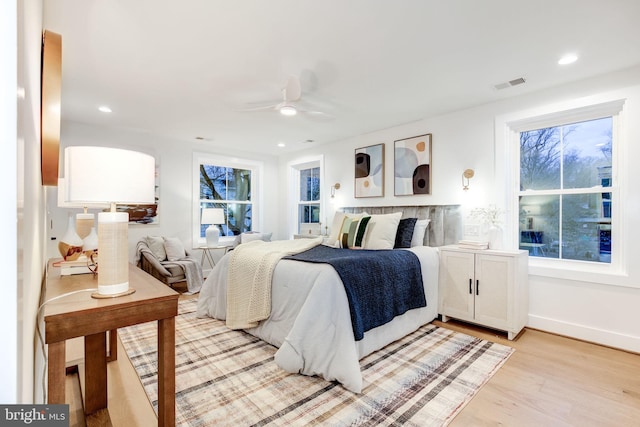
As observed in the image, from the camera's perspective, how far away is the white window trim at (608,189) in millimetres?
2643

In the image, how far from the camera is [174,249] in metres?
4.52

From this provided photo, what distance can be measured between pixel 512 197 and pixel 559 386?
1.91 metres

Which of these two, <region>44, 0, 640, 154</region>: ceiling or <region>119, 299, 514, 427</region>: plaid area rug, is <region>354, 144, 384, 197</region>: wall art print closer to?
<region>44, 0, 640, 154</region>: ceiling

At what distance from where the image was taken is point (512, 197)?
3.29 meters

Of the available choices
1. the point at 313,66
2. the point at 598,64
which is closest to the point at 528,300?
the point at 598,64

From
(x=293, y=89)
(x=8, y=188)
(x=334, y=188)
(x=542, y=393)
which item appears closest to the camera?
(x=8, y=188)

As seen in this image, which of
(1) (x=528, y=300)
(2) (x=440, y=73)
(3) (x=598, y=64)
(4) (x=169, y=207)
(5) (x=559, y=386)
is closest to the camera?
(5) (x=559, y=386)

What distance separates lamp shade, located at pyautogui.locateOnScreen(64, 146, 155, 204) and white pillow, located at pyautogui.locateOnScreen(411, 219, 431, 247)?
3009 millimetres

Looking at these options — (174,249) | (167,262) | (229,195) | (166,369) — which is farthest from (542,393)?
(229,195)

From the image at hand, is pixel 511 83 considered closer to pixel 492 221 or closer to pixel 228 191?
pixel 492 221

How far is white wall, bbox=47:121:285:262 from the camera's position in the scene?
159 inches

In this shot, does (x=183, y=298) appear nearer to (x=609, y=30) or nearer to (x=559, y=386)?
(x=559, y=386)

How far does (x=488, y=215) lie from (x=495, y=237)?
0.81 ft

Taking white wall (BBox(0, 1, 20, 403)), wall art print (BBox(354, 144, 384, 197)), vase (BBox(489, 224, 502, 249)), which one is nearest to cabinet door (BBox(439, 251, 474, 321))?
vase (BBox(489, 224, 502, 249))
